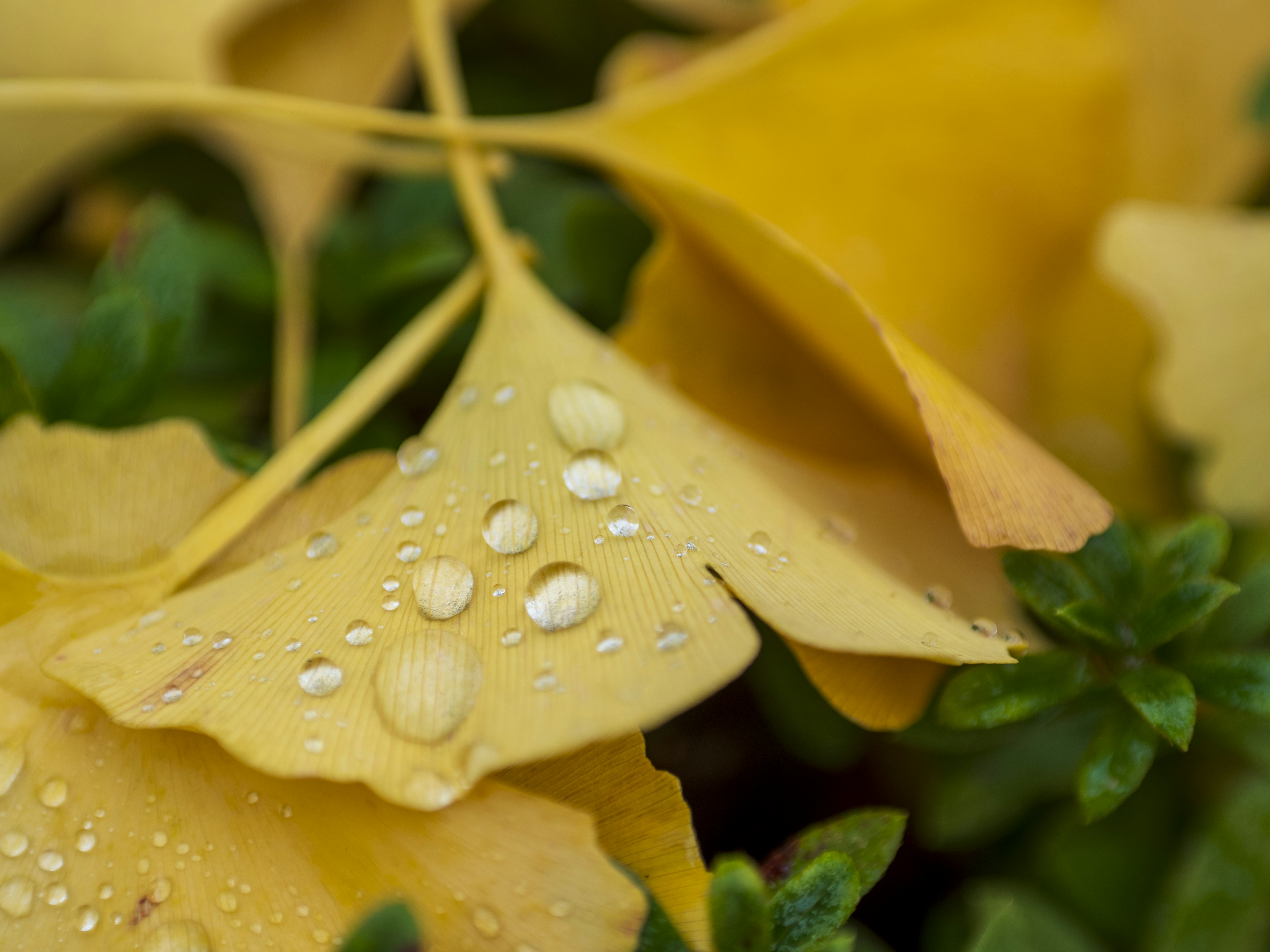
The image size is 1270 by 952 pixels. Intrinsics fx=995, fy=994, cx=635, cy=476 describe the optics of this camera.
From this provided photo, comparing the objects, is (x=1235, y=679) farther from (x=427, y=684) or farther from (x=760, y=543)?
(x=427, y=684)

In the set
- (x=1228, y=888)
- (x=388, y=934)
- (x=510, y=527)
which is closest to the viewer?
(x=388, y=934)

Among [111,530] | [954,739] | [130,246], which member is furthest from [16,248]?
[954,739]

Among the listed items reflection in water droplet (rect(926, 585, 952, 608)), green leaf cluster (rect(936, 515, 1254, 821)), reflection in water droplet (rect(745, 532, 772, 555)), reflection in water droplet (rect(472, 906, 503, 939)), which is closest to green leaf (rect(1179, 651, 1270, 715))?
green leaf cluster (rect(936, 515, 1254, 821))

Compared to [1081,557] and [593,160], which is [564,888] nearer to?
[1081,557]

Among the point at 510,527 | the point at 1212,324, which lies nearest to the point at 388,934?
the point at 510,527

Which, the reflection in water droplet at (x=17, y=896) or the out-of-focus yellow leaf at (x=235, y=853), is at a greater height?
the out-of-focus yellow leaf at (x=235, y=853)

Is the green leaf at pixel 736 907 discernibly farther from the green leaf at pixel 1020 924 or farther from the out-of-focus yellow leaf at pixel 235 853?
the green leaf at pixel 1020 924

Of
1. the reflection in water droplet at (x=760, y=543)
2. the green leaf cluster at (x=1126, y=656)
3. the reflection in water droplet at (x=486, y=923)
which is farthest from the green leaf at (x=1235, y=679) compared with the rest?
the reflection in water droplet at (x=486, y=923)
